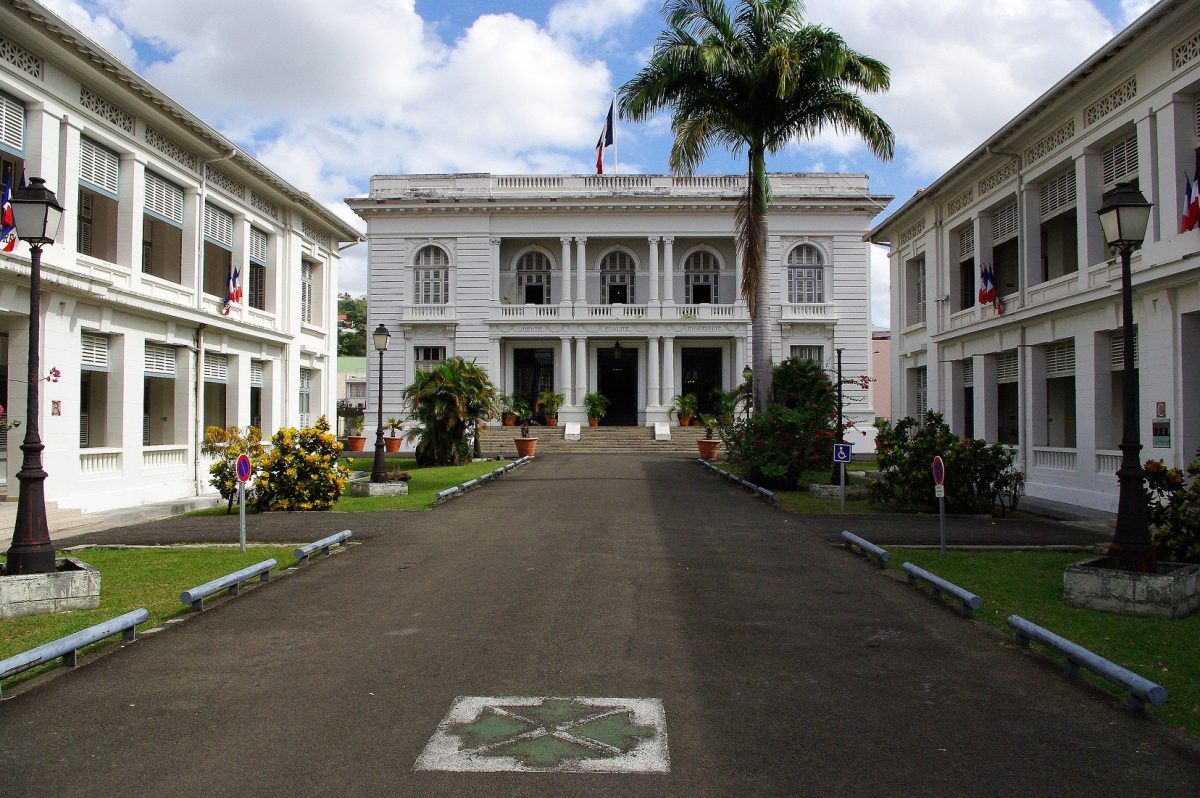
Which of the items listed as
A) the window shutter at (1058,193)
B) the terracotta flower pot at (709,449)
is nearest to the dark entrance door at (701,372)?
the terracotta flower pot at (709,449)

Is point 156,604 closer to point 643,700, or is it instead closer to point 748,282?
point 643,700

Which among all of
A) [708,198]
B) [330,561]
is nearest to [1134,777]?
[330,561]

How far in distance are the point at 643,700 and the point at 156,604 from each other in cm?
535

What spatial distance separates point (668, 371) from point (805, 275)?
328 inches

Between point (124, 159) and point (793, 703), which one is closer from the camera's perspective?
point (793, 703)

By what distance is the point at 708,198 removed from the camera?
43.3 metres

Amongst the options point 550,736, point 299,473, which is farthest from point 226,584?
point 299,473

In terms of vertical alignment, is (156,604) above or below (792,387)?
below

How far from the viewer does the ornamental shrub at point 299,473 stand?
16.6 metres

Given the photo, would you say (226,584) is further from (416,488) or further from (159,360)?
(159,360)

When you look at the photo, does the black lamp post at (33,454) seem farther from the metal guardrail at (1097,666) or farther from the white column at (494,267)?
the white column at (494,267)

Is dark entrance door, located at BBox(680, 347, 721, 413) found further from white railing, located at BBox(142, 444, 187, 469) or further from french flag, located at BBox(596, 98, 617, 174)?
white railing, located at BBox(142, 444, 187, 469)

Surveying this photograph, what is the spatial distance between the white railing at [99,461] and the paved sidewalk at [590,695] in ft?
29.5

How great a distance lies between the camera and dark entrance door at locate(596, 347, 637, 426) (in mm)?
45812
